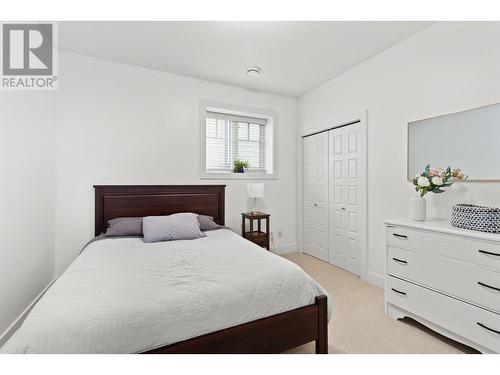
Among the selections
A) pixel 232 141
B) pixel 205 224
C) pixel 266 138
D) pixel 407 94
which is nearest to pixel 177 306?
pixel 205 224

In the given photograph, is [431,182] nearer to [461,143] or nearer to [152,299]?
[461,143]

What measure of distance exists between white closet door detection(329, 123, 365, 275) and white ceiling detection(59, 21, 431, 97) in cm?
92

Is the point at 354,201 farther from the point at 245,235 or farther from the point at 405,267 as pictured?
the point at 245,235

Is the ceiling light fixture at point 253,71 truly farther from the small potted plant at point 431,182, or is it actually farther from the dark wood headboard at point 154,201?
the small potted plant at point 431,182

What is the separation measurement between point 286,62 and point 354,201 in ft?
6.37

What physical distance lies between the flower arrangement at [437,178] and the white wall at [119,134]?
2298mm

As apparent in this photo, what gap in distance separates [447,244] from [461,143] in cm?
93

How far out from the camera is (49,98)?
255cm

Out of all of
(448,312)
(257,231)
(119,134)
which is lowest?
(448,312)

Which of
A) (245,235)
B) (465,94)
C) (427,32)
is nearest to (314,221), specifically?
(245,235)

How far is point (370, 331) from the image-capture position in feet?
6.37

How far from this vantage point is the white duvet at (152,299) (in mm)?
1044

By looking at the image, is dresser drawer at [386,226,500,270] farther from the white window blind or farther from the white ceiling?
the white window blind
